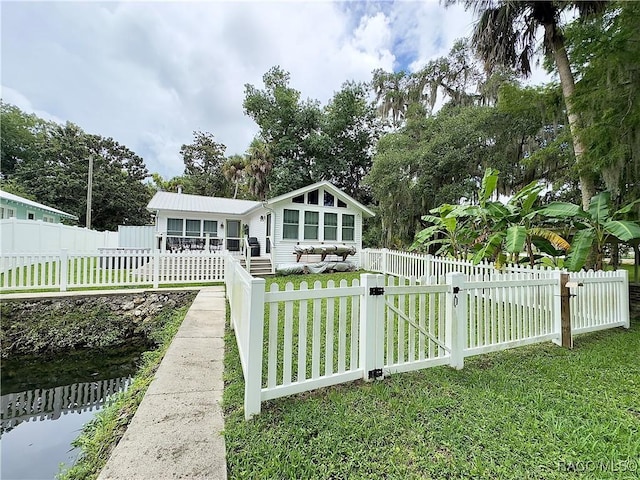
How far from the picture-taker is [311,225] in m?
13.5

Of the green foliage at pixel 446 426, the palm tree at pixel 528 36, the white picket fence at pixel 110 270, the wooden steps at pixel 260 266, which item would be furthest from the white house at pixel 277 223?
the green foliage at pixel 446 426

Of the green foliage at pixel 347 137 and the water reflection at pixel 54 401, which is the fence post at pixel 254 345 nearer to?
the water reflection at pixel 54 401

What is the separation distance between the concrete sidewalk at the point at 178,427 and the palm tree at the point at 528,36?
771 centimetres

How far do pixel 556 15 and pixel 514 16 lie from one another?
0.85m

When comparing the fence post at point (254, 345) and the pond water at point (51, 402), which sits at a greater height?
the fence post at point (254, 345)

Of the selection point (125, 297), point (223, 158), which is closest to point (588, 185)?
point (125, 297)

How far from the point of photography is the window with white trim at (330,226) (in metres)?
13.8

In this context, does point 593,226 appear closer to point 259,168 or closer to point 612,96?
point 612,96

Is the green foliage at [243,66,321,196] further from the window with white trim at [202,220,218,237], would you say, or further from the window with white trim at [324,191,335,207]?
the window with white trim at [324,191,335,207]

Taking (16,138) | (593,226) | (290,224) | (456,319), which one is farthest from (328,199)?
(16,138)

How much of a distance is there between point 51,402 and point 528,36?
38.8 feet

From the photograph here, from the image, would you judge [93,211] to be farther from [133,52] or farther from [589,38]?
[589,38]

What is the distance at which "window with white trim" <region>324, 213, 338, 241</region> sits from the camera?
13.8 metres

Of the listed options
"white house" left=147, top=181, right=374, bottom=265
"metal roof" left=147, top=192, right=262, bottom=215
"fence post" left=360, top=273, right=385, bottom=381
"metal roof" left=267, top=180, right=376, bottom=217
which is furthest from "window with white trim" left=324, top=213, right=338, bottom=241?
"fence post" left=360, top=273, right=385, bottom=381
